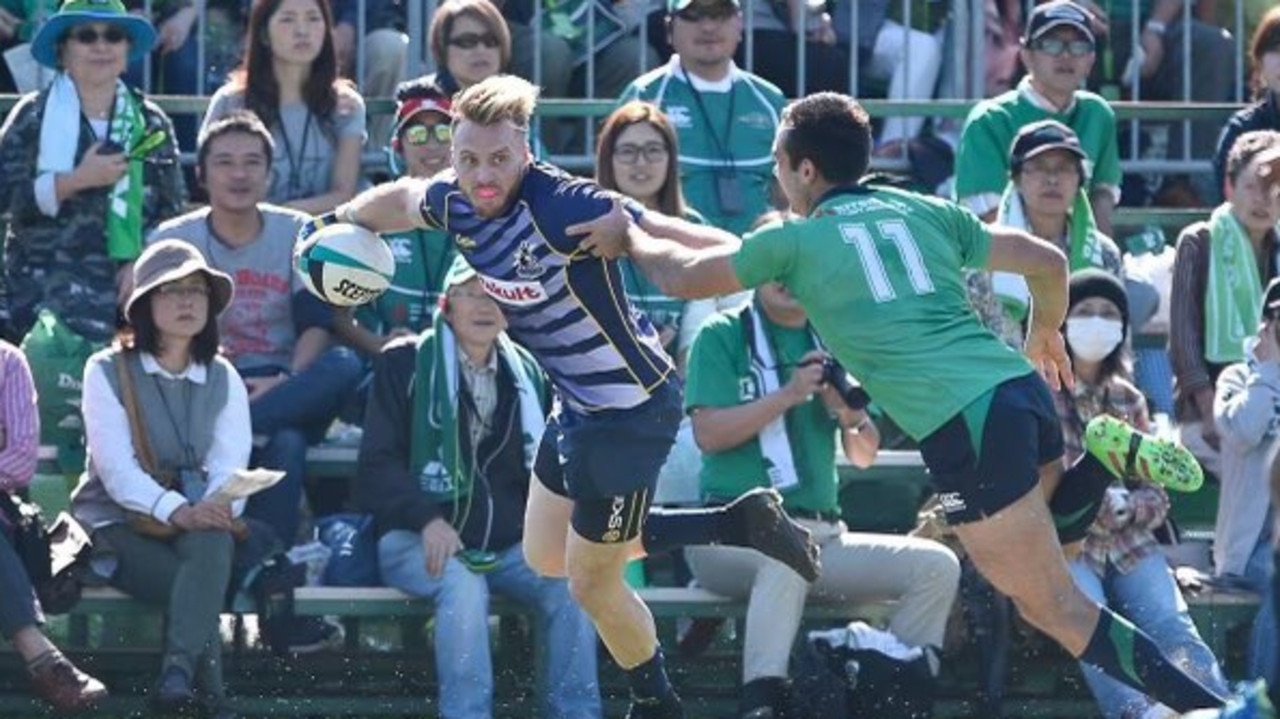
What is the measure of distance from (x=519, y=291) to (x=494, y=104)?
565 mm

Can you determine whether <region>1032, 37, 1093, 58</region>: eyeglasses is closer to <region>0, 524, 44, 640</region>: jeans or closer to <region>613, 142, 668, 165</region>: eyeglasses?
<region>613, 142, 668, 165</region>: eyeglasses

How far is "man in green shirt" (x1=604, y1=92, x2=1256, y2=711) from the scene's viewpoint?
29.9 ft

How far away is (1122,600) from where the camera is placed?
1098 centimetres

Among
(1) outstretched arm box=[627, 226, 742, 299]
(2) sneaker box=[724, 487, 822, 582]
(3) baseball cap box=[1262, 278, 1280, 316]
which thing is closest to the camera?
(1) outstretched arm box=[627, 226, 742, 299]

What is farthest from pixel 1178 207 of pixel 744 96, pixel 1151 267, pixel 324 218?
pixel 324 218

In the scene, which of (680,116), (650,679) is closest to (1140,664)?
(650,679)

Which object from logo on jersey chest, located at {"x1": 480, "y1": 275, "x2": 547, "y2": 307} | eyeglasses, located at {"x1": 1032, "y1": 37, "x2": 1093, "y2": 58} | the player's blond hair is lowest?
logo on jersey chest, located at {"x1": 480, "y1": 275, "x2": 547, "y2": 307}

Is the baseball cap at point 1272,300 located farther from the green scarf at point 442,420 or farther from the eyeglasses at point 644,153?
the green scarf at point 442,420

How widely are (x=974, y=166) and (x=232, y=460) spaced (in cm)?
331

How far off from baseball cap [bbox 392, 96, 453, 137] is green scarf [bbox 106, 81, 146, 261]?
913 mm

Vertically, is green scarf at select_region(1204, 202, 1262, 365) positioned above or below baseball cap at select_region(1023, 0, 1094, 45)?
below

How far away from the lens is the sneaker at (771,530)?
10.2m

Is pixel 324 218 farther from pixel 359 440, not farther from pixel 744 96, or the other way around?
pixel 744 96

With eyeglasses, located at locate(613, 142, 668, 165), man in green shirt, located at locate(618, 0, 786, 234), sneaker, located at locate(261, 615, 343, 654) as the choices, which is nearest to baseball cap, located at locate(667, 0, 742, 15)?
man in green shirt, located at locate(618, 0, 786, 234)
